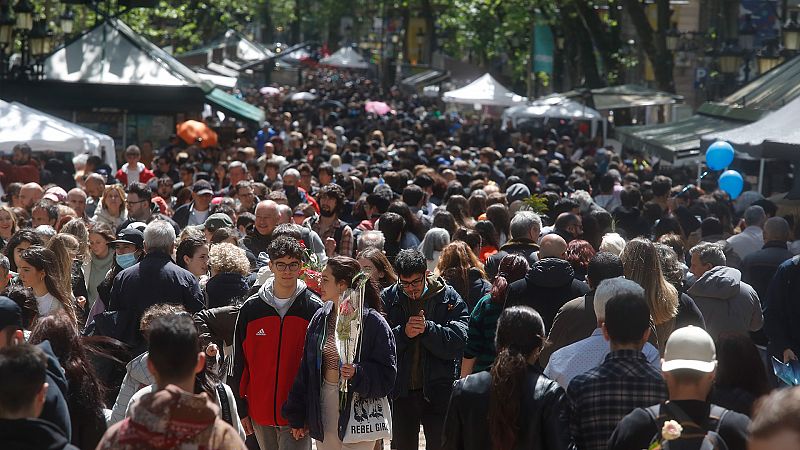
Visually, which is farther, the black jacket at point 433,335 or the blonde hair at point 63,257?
the blonde hair at point 63,257

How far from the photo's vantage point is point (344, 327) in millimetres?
6680

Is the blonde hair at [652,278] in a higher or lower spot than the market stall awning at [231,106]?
higher

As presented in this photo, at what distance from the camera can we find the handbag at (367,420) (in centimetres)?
680

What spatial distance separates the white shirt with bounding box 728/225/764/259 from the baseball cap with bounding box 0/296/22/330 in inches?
286

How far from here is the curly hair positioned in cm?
828

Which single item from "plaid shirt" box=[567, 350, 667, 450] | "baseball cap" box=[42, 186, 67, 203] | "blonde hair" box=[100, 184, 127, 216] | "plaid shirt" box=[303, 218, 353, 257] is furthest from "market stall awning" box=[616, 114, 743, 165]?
"plaid shirt" box=[567, 350, 667, 450]

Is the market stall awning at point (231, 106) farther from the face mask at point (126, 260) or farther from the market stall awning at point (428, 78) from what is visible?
the market stall awning at point (428, 78)

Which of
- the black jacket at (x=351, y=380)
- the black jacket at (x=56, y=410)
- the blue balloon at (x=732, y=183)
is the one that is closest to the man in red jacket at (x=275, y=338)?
the black jacket at (x=351, y=380)

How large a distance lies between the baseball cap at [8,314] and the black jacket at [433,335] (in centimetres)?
257

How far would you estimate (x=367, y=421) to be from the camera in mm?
6859

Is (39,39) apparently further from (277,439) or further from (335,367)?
(335,367)

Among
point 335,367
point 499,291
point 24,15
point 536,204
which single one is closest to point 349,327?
point 335,367

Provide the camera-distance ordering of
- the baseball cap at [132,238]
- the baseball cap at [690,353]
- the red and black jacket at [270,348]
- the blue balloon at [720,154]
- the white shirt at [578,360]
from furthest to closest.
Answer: the blue balloon at [720,154] → the baseball cap at [132,238] → the red and black jacket at [270,348] → the white shirt at [578,360] → the baseball cap at [690,353]

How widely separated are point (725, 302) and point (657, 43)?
939 inches
